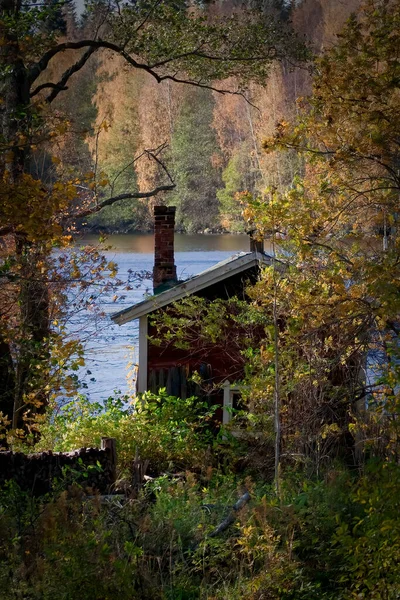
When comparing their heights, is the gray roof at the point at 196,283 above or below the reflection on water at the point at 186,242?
above

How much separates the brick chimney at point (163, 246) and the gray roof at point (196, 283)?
1.35 metres

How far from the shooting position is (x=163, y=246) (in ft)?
57.0

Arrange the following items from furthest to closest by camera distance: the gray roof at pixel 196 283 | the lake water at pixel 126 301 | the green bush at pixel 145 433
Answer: the lake water at pixel 126 301
the gray roof at pixel 196 283
the green bush at pixel 145 433

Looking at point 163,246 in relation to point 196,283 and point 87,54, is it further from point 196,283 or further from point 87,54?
point 87,54

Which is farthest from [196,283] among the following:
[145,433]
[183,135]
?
[183,135]

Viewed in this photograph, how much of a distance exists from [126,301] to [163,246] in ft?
55.2

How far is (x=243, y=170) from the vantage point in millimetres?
52688

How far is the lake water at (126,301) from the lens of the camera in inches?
997

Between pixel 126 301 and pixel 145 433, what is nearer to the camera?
pixel 145 433

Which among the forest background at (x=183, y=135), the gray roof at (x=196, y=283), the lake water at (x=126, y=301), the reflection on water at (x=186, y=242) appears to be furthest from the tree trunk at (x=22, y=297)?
the forest background at (x=183, y=135)

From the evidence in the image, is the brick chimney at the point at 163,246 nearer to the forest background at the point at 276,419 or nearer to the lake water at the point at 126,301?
the forest background at the point at 276,419

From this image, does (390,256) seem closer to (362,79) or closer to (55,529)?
(362,79)

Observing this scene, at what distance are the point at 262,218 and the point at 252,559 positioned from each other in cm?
423

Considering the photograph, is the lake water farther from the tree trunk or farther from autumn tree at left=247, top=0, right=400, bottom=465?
autumn tree at left=247, top=0, right=400, bottom=465
